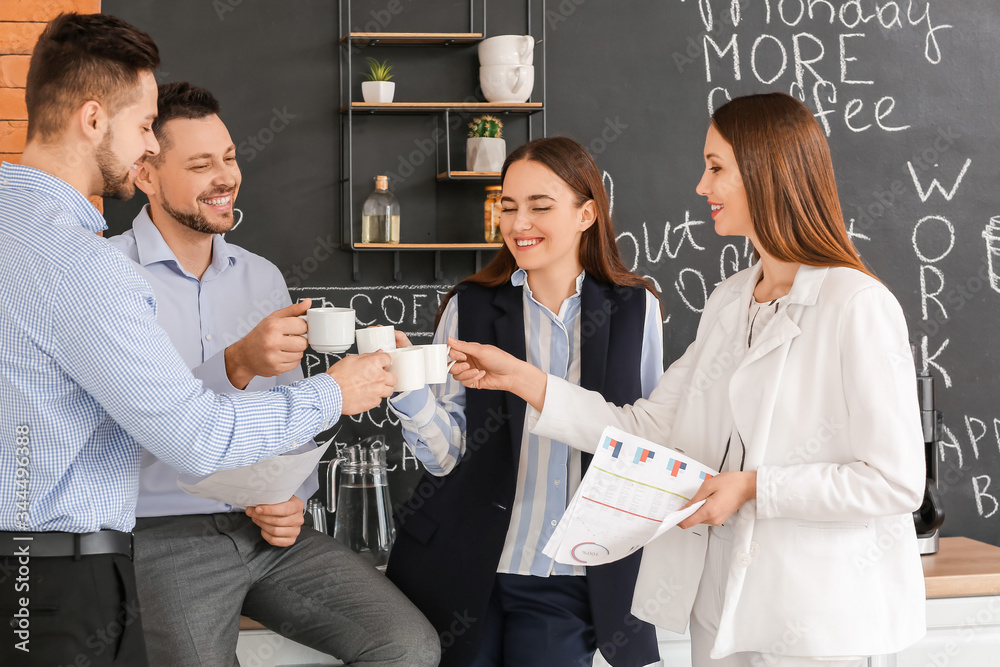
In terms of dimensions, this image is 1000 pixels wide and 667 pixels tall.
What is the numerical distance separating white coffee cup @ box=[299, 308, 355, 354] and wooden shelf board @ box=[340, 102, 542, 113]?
3.69 feet

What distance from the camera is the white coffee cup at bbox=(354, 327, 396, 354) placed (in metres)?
1.67

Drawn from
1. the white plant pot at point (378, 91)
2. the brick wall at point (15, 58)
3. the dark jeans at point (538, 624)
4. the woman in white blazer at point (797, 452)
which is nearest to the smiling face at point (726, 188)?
the woman in white blazer at point (797, 452)

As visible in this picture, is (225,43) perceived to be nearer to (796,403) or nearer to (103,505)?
(103,505)

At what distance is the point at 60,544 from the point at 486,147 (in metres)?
1.70

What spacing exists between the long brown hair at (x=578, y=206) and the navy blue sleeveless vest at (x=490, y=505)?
0.04 m

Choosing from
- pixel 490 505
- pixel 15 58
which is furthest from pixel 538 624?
pixel 15 58

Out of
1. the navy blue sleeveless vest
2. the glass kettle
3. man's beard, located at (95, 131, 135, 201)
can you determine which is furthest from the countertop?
man's beard, located at (95, 131, 135, 201)

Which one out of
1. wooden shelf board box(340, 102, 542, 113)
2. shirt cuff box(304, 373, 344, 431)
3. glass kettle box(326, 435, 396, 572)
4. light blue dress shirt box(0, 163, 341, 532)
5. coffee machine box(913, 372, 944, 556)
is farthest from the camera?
wooden shelf board box(340, 102, 542, 113)

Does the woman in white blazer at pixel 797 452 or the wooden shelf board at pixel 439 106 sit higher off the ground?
the wooden shelf board at pixel 439 106

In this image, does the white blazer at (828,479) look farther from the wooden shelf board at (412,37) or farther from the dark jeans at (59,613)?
the wooden shelf board at (412,37)

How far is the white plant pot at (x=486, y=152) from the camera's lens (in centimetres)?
263

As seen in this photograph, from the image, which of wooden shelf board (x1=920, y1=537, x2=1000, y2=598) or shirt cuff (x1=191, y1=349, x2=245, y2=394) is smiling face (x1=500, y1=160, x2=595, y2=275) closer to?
shirt cuff (x1=191, y1=349, x2=245, y2=394)

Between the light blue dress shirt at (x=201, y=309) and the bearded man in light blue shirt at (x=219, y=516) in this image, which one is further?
the light blue dress shirt at (x=201, y=309)

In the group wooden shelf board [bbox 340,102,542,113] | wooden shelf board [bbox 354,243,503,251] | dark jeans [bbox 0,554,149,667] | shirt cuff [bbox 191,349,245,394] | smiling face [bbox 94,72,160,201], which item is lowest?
dark jeans [bbox 0,554,149,667]
